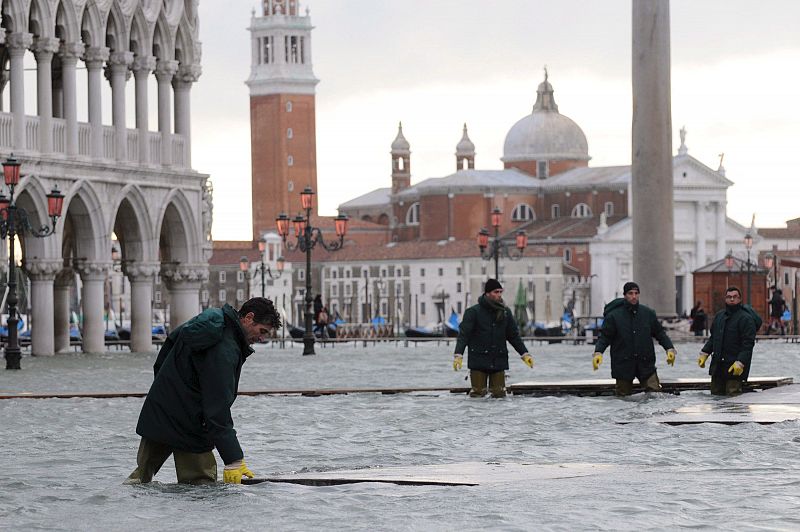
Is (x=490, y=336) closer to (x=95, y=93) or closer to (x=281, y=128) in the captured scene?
(x=95, y=93)

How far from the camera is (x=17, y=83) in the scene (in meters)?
39.4

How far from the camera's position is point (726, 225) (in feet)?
477

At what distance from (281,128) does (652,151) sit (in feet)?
382

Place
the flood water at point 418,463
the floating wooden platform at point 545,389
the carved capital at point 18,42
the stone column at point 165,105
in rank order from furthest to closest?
1. the stone column at point 165,105
2. the carved capital at point 18,42
3. the floating wooden platform at point 545,389
4. the flood water at point 418,463

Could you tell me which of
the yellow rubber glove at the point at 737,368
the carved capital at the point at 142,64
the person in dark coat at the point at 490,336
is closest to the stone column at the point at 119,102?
the carved capital at the point at 142,64

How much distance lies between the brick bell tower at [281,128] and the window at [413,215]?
11.5m

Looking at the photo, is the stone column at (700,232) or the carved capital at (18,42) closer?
the carved capital at (18,42)

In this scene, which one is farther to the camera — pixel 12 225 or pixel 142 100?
pixel 142 100

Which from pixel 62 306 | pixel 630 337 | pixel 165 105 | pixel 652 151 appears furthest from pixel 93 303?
pixel 630 337

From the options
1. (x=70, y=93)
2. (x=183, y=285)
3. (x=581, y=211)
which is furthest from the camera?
(x=581, y=211)

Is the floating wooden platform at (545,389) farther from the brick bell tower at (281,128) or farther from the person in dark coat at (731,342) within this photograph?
the brick bell tower at (281,128)

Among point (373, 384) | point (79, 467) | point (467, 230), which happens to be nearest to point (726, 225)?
point (467, 230)

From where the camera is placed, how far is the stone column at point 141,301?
4341cm

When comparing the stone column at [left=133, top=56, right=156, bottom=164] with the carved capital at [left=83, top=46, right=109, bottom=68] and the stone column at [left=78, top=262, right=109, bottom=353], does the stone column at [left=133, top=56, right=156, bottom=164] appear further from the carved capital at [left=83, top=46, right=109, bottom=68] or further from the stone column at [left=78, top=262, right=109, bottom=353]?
the stone column at [left=78, top=262, right=109, bottom=353]
